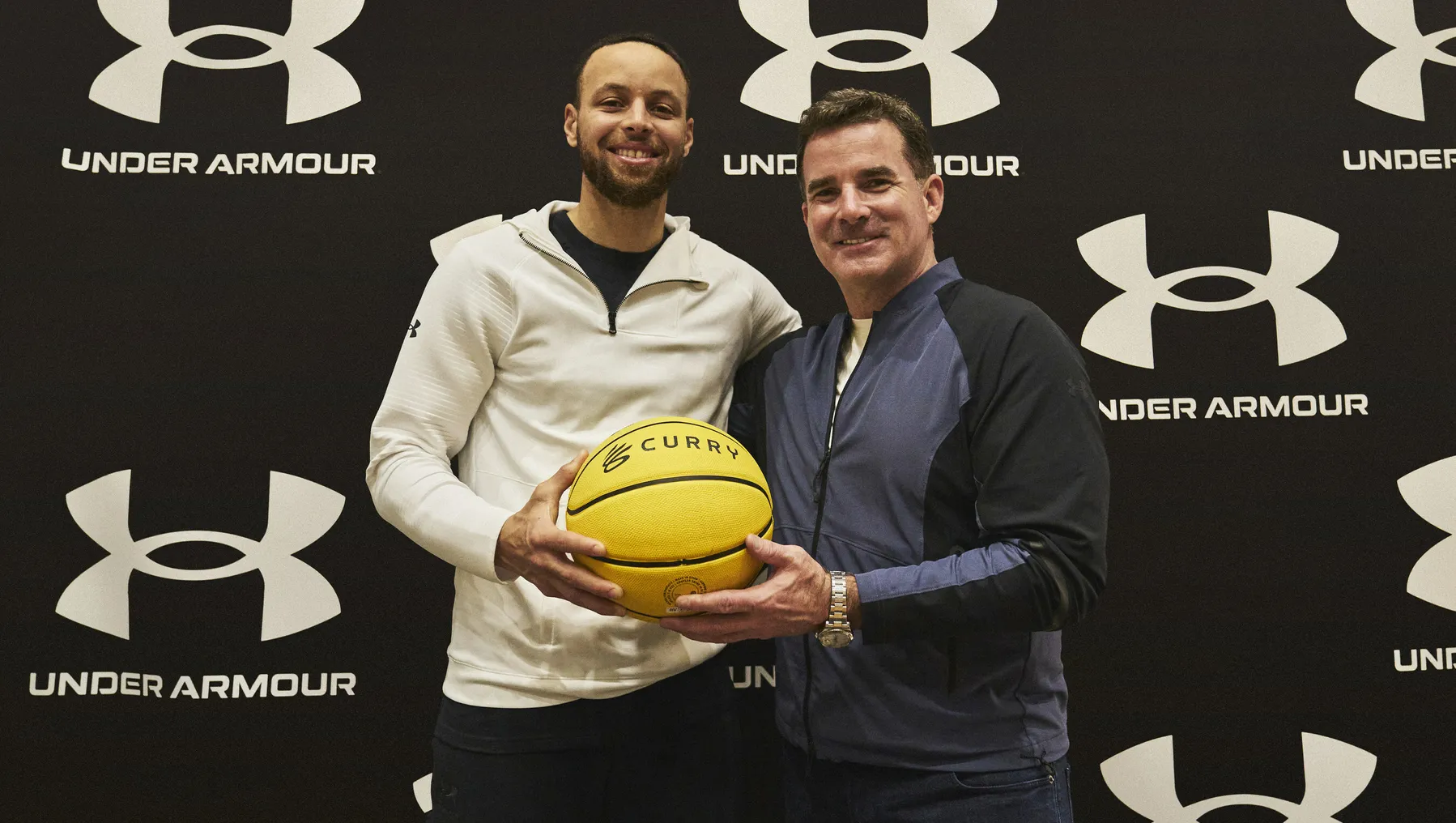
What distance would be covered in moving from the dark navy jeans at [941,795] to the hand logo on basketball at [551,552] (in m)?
0.47

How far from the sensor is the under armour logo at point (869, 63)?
225 centimetres

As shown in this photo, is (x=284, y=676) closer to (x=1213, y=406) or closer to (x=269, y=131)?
(x=269, y=131)

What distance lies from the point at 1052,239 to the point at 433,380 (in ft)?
4.90

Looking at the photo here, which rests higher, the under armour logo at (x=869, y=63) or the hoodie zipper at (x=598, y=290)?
the under armour logo at (x=869, y=63)

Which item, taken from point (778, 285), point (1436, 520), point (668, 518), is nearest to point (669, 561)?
point (668, 518)

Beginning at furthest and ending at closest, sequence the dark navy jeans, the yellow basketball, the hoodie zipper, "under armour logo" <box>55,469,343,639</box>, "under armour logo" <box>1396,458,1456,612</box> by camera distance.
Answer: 1. "under armour logo" <box>1396,458,1456,612</box>
2. "under armour logo" <box>55,469,343,639</box>
3. the hoodie zipper
4. the dark navy jeans
5. the yellow basketball

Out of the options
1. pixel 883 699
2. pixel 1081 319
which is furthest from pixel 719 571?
pixel 1081 319

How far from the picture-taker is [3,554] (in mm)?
2111

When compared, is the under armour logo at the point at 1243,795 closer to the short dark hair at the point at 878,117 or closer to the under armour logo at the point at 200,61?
the short dark hair at the point at 878,117

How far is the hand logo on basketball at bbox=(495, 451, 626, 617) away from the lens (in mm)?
1270

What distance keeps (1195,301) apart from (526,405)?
5.33ft

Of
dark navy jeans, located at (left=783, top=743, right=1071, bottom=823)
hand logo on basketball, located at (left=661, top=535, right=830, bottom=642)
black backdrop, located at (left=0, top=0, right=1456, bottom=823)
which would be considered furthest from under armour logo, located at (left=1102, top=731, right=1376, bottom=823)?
hand logo on basketball, located at (left=661, top=535, right=830, bottom=642)

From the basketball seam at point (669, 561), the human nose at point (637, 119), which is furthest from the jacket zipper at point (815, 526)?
the human nose at point (637, 119)

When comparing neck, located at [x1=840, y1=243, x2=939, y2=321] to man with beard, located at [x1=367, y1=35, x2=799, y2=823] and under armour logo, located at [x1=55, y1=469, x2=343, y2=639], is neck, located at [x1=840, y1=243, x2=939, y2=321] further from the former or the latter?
under armour logo, located at [x1=55, y1=469, x2=343, y2=639]
